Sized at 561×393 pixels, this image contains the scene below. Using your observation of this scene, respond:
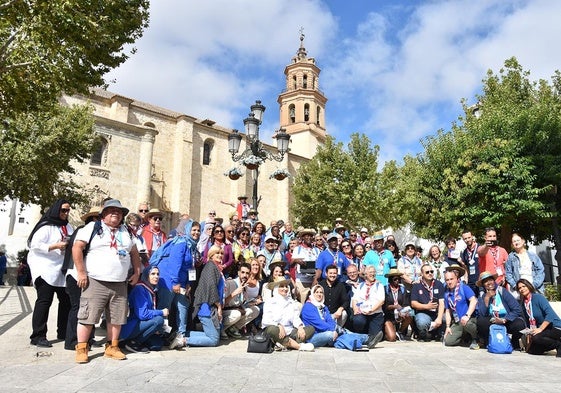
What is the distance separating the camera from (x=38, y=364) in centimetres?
440

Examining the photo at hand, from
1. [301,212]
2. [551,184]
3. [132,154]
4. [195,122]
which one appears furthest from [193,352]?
[195,122]

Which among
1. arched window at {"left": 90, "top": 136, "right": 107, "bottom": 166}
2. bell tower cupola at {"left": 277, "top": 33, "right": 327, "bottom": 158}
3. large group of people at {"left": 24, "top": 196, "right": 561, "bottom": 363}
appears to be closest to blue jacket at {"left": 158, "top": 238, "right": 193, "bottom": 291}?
large group of people at {"left": 24, "top": 196, "right": 561, "bottom": 363}

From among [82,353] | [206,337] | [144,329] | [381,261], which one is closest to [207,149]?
[381,261]

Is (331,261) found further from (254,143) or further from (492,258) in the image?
(254,143)

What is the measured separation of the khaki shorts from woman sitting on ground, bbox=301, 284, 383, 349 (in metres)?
2.71

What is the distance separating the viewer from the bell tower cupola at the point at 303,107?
143 feet

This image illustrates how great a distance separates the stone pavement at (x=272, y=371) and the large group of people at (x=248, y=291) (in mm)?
350

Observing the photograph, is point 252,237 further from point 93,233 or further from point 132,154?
point 132,154

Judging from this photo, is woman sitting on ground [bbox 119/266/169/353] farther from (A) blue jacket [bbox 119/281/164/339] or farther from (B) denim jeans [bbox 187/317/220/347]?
(B) denim jeans [bbox 187/317/220/347]

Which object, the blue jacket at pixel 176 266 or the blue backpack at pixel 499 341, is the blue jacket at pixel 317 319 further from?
the blue backpack at pixel 499 341

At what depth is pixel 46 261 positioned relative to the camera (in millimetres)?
5453

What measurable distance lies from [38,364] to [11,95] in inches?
263

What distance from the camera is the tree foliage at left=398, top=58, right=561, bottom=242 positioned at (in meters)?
16.2

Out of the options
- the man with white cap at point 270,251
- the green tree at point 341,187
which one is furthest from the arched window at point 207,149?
the man with white cap at point 270,251
